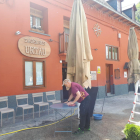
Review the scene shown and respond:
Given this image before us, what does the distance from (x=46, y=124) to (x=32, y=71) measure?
117 inches

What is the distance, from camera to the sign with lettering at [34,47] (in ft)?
21.2

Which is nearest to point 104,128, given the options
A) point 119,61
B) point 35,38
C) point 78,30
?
point 78,30

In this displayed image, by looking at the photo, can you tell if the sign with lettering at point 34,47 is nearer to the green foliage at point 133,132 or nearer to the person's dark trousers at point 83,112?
the person's dark trousers at point 83,112

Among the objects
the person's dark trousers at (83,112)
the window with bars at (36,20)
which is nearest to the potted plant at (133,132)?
the person's dark trousers at (83,112)

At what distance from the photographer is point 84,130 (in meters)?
4.18

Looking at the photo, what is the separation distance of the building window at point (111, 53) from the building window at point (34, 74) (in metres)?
6.09

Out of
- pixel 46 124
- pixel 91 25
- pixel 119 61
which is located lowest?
pixel 46 124

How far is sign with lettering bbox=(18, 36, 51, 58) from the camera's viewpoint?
645 centimetres

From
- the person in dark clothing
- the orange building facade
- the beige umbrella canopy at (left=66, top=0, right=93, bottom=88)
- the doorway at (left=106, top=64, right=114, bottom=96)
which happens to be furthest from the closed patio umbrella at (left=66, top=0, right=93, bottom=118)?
the doorway at (left=106, top=64, right=114, bottom=96)

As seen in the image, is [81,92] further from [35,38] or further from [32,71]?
[35,38]

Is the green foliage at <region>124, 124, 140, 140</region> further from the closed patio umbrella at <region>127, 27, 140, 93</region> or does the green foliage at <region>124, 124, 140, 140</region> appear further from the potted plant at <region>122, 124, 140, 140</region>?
the closed patio umbrella at <region>127, 27, 140, 93</region>

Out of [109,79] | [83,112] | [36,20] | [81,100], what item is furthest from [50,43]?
[109,79]

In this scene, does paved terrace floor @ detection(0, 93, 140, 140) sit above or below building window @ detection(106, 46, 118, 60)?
below

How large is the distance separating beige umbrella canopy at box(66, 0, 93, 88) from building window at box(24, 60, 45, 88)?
2.91 m
